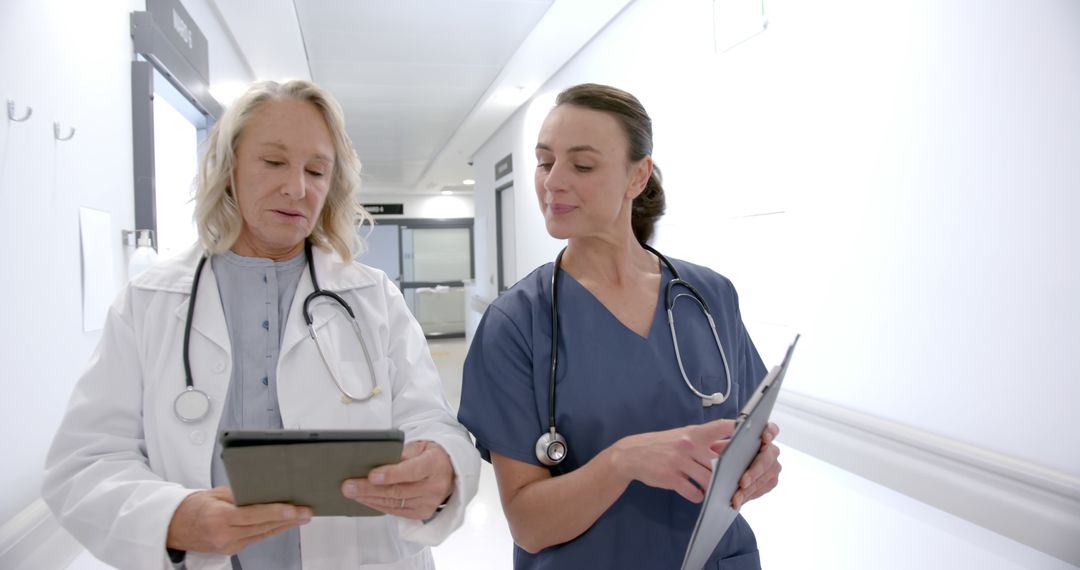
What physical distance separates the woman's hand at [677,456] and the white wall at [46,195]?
1256mm

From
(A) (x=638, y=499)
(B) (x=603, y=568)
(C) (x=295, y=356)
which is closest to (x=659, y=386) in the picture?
(A) (x=638, y=499)

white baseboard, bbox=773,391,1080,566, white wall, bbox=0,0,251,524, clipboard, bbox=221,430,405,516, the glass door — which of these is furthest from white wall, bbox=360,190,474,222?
clipboard, bbox=221,430,405,516

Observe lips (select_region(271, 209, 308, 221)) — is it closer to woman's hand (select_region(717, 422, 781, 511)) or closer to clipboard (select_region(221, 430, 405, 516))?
clipboard (select_region(221, 430, 405, 516))

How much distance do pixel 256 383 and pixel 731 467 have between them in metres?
0.81

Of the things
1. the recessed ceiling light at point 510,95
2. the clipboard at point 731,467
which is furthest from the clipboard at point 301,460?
the recessed ceiling light at point 510,95

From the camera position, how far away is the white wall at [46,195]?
1.35 metres

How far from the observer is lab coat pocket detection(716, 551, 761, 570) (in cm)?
117

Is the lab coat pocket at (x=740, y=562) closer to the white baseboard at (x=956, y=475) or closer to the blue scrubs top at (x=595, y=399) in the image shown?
the blue scrubs top at (x=595, y=399)

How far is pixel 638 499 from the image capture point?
3.75 ft

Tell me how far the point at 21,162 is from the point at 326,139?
2.33 ft

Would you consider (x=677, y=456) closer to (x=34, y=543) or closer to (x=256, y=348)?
(x=256, y=348)

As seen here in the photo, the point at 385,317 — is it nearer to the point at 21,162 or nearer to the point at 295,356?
the point at 295,356

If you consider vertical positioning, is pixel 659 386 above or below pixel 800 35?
below

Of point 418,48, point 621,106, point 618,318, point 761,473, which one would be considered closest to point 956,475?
point 761,473
